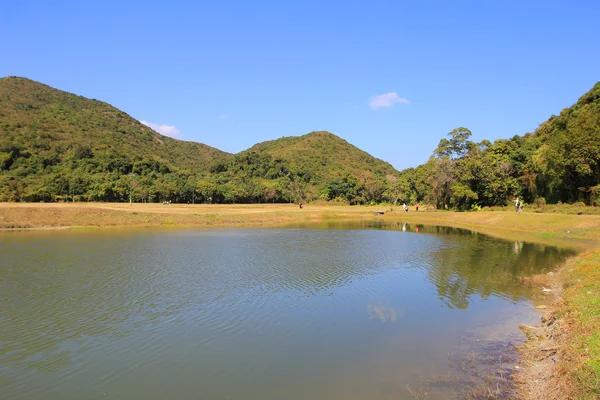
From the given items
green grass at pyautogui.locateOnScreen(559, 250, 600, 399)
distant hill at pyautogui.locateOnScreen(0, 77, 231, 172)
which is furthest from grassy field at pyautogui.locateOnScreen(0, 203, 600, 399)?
distant hill at pyautogui.locateOnScreen(0, 77, 231, 172)

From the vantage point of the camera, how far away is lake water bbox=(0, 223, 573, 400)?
27.7 ft

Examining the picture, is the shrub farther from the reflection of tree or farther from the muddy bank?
the muddy bank

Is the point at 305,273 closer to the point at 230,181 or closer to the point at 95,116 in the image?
the point at 230,181

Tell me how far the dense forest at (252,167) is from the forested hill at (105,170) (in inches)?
12.6

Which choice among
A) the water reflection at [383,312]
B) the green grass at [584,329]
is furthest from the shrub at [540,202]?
the water reflection at [383,312]

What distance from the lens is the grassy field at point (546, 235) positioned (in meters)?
7.67

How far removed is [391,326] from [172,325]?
7.10 meters

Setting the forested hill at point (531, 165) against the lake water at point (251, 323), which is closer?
the lake water at point (251, 323)

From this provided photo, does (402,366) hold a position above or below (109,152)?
below

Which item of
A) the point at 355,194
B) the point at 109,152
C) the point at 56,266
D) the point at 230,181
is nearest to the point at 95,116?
the point at 109,152

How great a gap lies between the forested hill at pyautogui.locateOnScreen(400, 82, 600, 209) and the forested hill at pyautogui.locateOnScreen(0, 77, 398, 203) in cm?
3743

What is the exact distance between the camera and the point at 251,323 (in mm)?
12312

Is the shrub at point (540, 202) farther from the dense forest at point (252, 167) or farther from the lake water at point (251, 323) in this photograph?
the lake water at point (251, 323)

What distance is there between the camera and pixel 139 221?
46.0 metres
